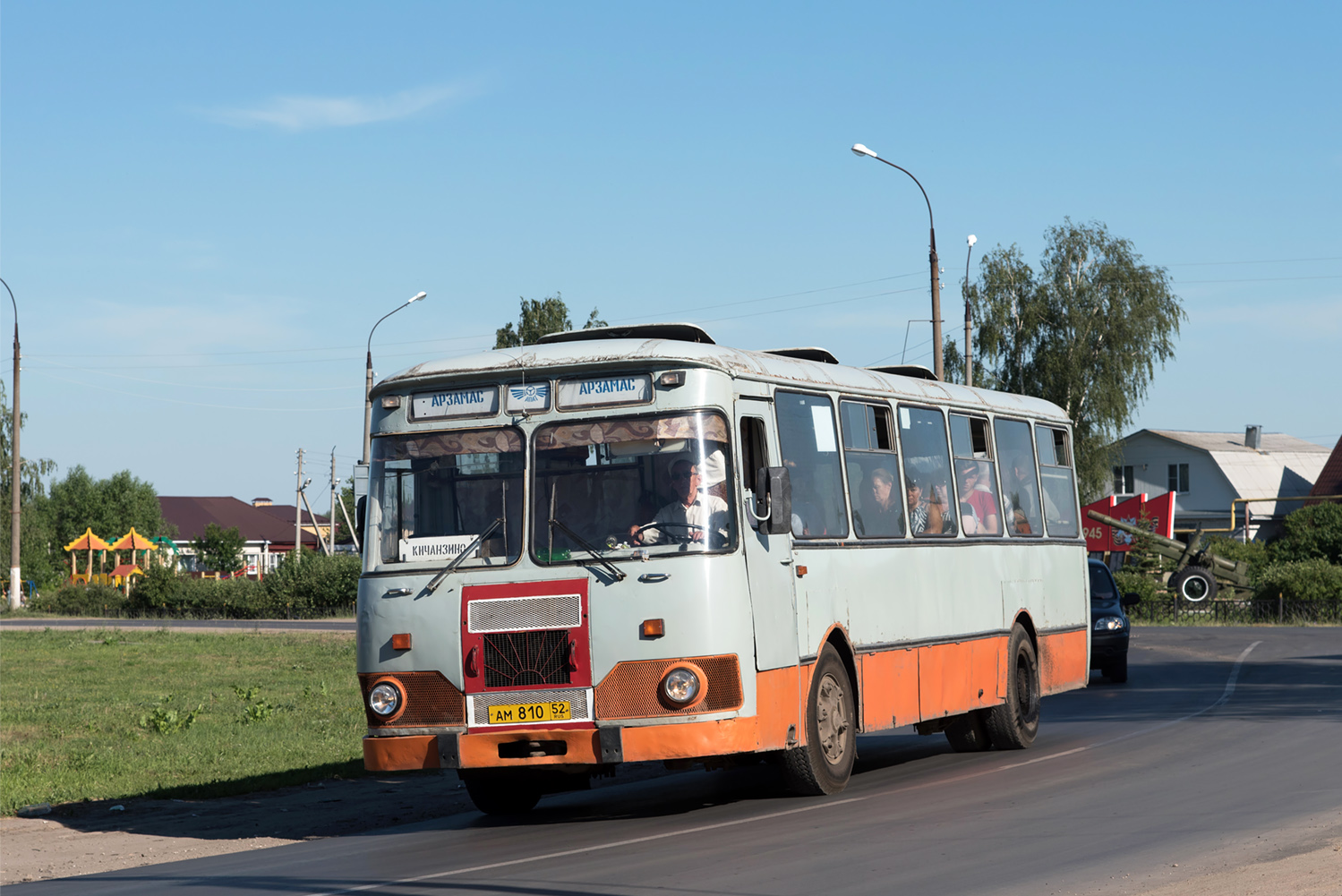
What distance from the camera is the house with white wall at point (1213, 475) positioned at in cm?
7981

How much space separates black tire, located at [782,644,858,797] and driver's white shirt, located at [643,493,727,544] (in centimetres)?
155

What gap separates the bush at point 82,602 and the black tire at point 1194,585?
126 ft

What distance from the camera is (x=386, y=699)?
10.9 metres

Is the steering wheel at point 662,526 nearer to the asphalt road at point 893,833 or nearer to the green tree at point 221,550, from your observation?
the asphalt road at point 893,833

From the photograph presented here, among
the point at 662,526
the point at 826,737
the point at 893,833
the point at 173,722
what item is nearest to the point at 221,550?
the point at 173,722

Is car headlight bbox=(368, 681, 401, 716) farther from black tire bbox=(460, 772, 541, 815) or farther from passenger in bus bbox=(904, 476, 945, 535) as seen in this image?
passenger in bus bbox=(904, 476, 945, 535)

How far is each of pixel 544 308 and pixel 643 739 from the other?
4628 centimetres

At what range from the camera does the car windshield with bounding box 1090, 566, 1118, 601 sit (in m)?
25.6

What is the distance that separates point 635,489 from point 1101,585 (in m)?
16.8

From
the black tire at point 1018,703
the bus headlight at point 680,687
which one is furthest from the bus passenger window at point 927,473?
the bus headlight at point 680,687

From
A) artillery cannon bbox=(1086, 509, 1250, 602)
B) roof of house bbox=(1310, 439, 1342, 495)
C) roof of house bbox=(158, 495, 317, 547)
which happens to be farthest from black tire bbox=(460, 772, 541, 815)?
roof of house bbox=(158, 495, 317, 547)

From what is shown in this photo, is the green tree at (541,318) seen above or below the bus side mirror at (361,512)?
above

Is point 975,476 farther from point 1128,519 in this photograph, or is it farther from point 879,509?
point 1128,519

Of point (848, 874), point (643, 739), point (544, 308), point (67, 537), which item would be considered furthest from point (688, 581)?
point (67, 537)
